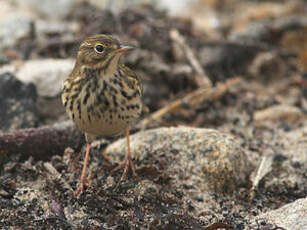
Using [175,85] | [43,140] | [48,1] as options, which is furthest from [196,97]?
[48,1]

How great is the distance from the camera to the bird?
4461 millimetres

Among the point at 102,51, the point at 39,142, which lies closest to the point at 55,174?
the point at 39,142

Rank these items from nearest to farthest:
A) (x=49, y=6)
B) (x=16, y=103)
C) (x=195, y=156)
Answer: (x=195, y=156) < (x=16, y=103) < (x=49, y=6)

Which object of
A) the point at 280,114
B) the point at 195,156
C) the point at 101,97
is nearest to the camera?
the point at 101,97

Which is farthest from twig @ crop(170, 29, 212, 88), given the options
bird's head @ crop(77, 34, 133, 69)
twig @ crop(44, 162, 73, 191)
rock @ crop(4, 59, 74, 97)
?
twig @ crop(44, 162, 73, 191)

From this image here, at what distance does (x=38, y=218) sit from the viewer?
4.10 meters

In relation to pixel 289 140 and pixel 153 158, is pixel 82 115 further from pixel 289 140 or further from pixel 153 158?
pixel 289 140

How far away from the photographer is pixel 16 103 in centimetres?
604

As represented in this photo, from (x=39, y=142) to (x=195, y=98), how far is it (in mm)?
2473

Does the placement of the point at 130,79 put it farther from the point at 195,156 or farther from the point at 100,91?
the point at 195,156

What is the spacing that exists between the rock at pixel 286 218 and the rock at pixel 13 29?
16.0 ft

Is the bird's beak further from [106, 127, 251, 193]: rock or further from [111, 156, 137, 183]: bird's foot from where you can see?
[106, 127, 251, 193]: rock

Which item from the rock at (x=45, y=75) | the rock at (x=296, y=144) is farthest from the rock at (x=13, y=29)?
the rock at (x=296, y=144)

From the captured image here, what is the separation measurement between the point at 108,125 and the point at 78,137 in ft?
3.52
